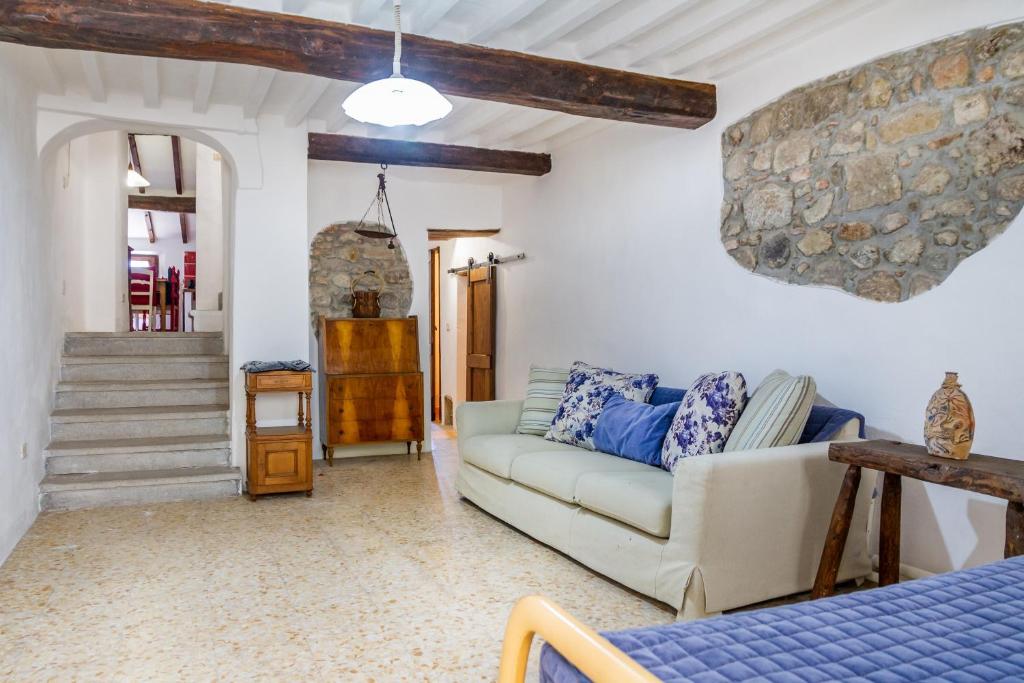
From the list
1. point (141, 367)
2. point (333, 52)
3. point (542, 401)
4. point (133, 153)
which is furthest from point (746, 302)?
point (133, 153)

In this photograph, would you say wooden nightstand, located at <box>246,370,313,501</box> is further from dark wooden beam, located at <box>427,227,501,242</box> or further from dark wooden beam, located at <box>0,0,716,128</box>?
dark wooden beam, located at <box>427,227,501,242</box>

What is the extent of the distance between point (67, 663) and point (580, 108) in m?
3.28

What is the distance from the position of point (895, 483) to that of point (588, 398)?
5.66ft

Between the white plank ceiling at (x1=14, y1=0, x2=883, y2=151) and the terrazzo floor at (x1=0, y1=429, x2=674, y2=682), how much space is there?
8.19ft

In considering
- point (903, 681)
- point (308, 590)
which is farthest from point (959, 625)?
point (308, 590)

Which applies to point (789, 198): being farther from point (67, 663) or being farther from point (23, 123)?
point (23, 123)

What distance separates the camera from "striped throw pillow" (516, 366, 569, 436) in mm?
4402

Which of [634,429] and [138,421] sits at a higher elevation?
[634,429]

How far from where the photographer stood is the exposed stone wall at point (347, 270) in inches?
239

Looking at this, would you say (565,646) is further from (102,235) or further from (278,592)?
(102,235)

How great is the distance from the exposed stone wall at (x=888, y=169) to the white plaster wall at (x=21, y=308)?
3.77 m

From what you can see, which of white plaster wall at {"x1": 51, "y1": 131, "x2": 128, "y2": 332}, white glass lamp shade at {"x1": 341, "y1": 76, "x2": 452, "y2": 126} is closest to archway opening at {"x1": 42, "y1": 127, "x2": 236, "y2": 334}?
white plaster wall at {"x1": 51, "y1": 131, "x2": 128, "y2": 332}

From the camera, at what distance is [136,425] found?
195 inches

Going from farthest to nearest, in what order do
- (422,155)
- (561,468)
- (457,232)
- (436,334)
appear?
1. (436,334)
2. (457,232)
3. (422,155)
4. (561,468)
